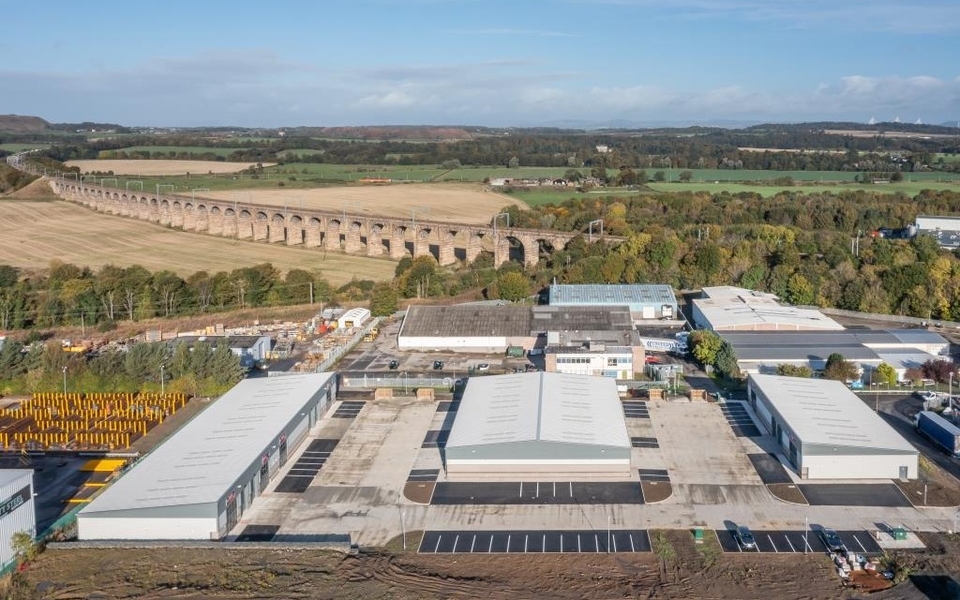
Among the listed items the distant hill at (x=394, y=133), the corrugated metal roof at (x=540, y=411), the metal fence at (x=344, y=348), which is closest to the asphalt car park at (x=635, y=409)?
the corrugated metal roof at (x=540, y=411)

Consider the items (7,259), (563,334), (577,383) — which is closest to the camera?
(577,383)

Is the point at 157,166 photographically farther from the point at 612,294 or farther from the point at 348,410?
the point at 348,410

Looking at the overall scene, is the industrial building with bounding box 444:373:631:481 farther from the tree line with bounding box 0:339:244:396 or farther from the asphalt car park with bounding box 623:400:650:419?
the tree line with bounding box 0:339:244:396

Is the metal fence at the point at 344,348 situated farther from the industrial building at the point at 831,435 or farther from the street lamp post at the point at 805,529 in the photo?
the street lamp post at the point at 805,529

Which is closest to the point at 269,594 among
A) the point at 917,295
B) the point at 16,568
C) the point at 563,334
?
the point at 16,568

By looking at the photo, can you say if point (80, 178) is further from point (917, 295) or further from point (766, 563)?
point (766, 563)

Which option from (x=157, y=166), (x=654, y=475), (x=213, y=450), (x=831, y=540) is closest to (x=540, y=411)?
(x=654, y=475)

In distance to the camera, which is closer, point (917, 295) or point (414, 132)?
point (917, 295)
